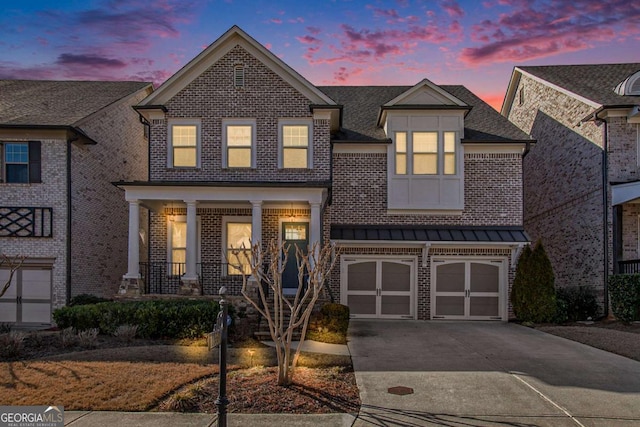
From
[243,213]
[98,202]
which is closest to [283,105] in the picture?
[243,213]

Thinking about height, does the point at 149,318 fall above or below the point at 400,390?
above

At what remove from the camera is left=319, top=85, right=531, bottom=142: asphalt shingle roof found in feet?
58.0

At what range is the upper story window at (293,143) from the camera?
16.7m

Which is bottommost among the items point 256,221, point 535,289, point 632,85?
point 535,289

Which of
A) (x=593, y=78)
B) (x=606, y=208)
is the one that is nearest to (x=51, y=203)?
(x=606, y=208)

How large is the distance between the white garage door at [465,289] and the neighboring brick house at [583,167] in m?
3.33

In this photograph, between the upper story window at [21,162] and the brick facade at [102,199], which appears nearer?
the upper story window at [21,162]

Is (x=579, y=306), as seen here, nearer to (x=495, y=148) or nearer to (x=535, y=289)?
(x=535, y=289)

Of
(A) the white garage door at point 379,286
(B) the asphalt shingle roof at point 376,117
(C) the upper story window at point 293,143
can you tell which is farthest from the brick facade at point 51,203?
(B) the asphalt shingle roof at point 376,117

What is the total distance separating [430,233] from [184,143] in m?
8.60

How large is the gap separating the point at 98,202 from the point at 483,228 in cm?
1315

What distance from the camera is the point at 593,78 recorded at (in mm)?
19484

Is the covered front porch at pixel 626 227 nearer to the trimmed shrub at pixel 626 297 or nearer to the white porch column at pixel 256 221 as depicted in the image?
the trimmed shrub at pixel 626 297

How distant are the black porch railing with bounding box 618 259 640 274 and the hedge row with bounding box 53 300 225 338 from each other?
12.6 m
